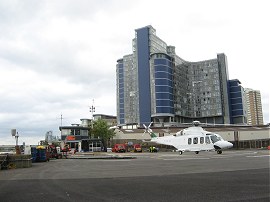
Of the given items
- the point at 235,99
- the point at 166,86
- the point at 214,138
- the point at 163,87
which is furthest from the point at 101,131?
the point at 235,99

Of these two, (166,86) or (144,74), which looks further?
(144,74)

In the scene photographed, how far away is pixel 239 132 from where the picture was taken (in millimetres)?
89125

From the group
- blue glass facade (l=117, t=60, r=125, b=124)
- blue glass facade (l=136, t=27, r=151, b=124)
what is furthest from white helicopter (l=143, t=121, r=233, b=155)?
blue glass facade (l=117, t=60, r=125, b=124)

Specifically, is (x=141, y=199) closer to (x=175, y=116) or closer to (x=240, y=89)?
(x=175, y=116)

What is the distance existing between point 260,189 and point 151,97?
12546 centimetres

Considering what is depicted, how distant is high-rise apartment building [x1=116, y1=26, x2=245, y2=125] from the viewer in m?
134

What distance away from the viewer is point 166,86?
134 meters

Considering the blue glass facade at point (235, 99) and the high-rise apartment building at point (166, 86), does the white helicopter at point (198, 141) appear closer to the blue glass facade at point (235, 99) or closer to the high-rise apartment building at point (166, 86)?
the high-rise apartment building at point (166, 86)

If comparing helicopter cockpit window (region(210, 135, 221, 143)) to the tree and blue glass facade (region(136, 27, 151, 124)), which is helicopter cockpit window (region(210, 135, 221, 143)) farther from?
blue glass facade (region(136, 27, 151, 124))

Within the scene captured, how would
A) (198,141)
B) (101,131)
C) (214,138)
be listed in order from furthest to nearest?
(101,131)
(198,141)
(214,138)

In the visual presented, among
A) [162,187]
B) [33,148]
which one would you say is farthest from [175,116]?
[162,187]

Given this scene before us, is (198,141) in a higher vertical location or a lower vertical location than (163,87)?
lower

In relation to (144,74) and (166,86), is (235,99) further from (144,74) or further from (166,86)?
(144,74)

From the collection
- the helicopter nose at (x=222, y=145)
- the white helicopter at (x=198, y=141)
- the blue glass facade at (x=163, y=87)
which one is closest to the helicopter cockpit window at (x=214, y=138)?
the white helicopter at (x=198, y=141)
